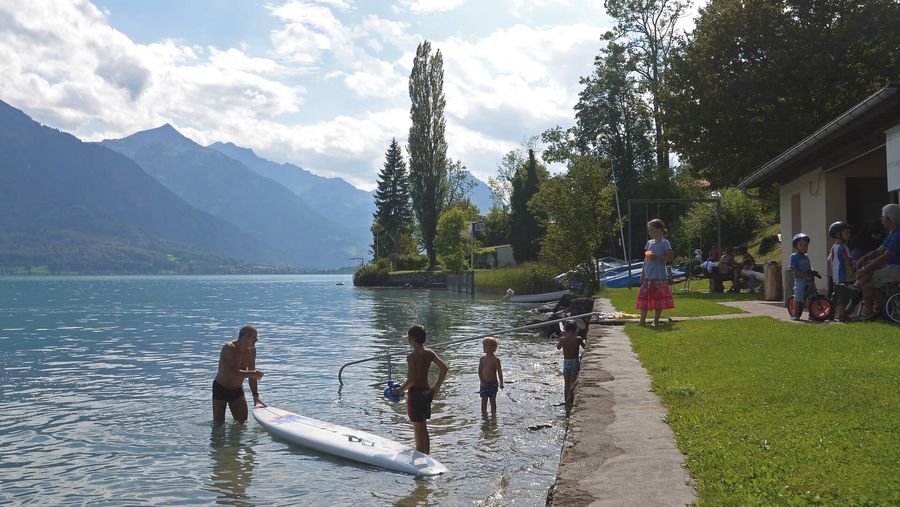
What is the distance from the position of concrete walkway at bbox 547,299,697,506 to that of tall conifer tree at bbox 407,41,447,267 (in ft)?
234

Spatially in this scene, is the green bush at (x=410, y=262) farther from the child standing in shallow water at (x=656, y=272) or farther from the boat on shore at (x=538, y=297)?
the child standing in shallow water at (x=656, y=272)

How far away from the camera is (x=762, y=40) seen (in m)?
27.8

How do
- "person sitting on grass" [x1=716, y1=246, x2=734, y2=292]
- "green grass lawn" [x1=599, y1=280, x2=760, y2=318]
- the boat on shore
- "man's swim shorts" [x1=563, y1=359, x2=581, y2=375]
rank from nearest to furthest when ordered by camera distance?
1. "man's swim shorts" [x1=563, y1=359, x2=581, y2=375]
2. "green grass lawn" [x1=599, y1=280, x2=760, y2=318]
3. "person sitting on grass" [x1=716, y1=246, x2=734, y2=292]
4. the boat on shore

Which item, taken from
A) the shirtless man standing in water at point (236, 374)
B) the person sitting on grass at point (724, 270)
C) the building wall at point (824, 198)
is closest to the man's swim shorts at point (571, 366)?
the shirtless man standing in water at point (236, 374)

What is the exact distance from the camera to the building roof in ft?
36.7

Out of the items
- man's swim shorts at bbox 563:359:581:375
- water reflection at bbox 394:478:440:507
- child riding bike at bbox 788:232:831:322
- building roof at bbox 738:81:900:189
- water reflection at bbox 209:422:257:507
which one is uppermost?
building roof at bbox 738:81:900:189

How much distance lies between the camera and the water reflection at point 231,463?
884 cm

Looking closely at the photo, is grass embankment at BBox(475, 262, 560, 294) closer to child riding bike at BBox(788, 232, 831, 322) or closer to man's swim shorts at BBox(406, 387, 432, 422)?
child riding bike at BBox(788, 232, 831, 322)

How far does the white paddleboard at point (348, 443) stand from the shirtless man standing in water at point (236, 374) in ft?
1.18

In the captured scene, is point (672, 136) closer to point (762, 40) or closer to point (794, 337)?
point (762, 40)

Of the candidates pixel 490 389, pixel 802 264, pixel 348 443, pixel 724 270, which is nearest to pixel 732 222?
pixel 724 270

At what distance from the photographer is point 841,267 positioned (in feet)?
42.7

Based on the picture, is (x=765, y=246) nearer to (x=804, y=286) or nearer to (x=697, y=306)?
(x=697, y=306)

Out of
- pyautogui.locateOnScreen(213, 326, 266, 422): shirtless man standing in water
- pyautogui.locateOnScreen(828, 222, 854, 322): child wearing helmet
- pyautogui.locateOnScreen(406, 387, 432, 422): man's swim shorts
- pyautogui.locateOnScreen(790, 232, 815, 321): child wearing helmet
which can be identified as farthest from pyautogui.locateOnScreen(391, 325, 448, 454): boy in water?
pyautogui.locateOnScreen(790, 232, 815, 321): child wearing helmet
